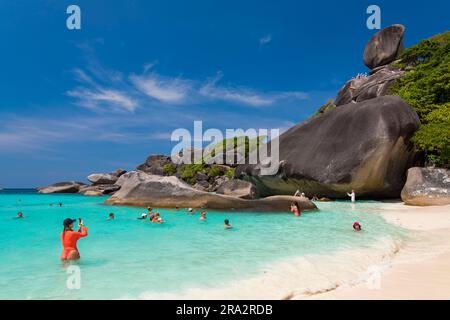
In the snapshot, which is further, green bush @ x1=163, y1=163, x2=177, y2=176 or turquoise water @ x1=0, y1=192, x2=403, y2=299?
green bush @ x1=163, y1=163, x2=177, y2=176

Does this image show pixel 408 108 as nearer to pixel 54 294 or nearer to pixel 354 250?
pixel 354 250

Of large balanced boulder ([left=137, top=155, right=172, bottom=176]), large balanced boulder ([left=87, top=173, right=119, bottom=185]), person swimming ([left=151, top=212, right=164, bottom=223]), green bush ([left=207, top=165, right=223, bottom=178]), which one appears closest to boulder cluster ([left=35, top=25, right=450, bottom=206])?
person swimming ([left=151, top=212, right=164, bottom=223])

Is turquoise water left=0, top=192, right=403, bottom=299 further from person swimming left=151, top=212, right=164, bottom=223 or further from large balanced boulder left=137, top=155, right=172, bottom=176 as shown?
large balanced boulder left=137, top=155, right=172, bottom=176

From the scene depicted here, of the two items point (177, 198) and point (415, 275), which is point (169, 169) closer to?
point (177, 198)

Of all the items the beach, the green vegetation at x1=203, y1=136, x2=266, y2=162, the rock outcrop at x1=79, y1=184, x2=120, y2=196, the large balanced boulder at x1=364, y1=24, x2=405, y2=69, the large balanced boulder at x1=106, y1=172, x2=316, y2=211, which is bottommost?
the rock outcrop at x1=79, y1=184, x2=120, y2=196

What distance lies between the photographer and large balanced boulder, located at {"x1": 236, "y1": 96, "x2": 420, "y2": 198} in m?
17.8

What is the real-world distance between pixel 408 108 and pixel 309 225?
12636 mm

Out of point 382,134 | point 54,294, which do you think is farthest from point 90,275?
point 382,134

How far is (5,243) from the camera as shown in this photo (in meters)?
9.48

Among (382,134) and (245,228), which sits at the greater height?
(382,134)

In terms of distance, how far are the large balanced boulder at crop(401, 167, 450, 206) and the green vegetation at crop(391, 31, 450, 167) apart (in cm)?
227

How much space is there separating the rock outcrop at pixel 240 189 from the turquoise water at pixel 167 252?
11100 millimetres

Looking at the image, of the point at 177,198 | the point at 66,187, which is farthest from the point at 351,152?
the point at 66,187
